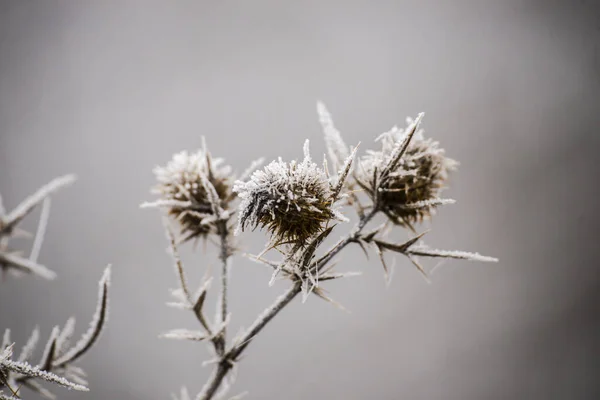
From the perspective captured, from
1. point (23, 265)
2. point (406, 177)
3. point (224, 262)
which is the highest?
point (406, 177)

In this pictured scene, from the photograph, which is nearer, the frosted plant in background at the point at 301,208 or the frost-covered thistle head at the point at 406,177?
the frosted plant in background at the point at 301,208

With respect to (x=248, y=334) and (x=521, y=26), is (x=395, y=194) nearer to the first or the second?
(x=248, y=334)

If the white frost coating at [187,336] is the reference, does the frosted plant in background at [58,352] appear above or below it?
below

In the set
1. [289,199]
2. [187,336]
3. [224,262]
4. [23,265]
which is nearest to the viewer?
[23,265]

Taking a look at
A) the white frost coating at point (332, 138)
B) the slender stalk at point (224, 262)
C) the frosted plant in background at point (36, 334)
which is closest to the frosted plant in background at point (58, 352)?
the frosted plant in background at point (36, 334)

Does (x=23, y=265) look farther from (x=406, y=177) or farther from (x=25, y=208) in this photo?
(x=406, y=177)

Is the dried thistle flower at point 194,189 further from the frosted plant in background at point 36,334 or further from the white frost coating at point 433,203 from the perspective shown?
the white frost coating at point 433,203

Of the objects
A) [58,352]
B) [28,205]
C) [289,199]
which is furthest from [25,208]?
[58,352]

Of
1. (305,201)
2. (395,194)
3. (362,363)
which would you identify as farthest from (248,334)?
(362,363)
